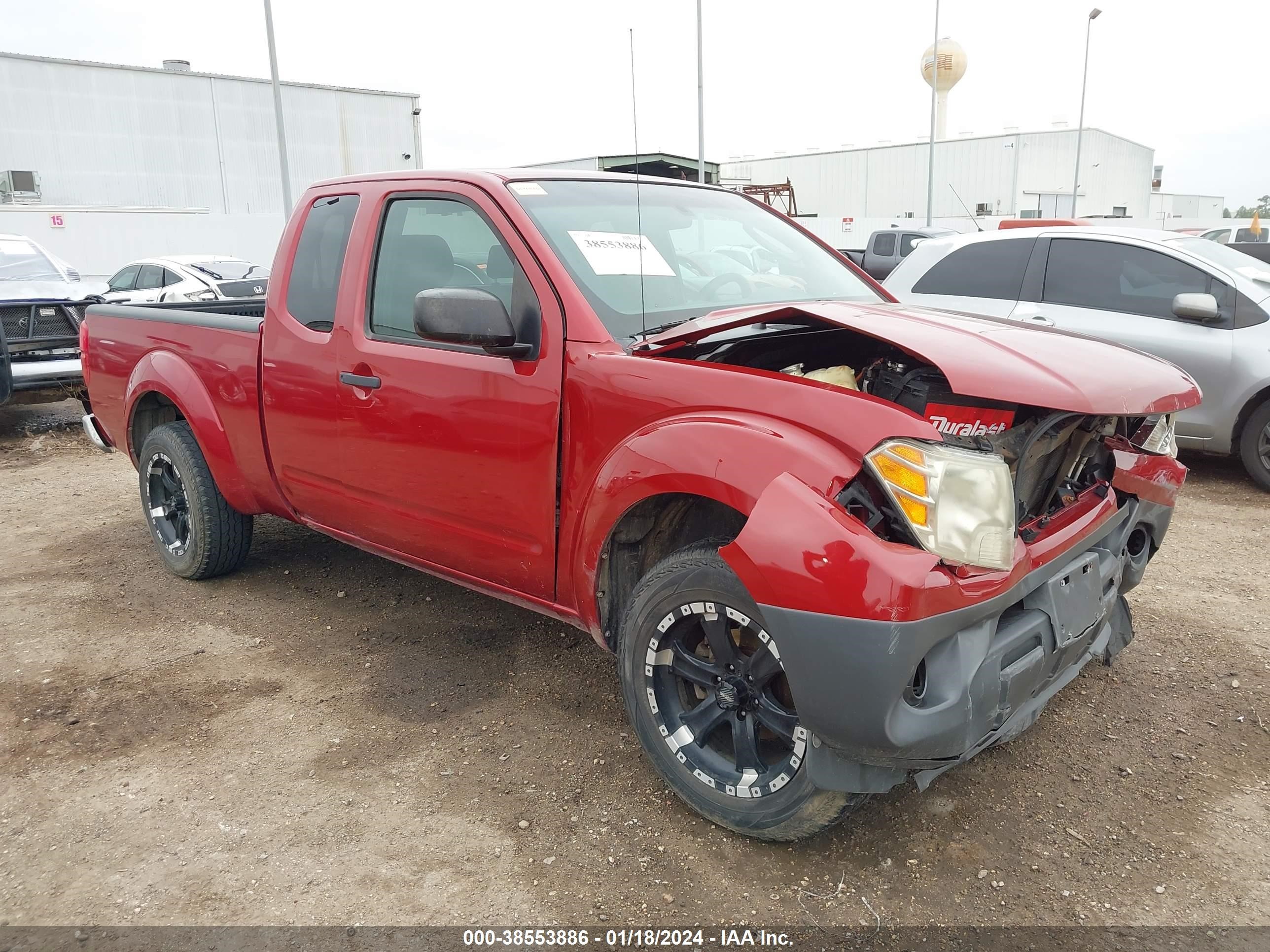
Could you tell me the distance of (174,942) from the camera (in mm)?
2309

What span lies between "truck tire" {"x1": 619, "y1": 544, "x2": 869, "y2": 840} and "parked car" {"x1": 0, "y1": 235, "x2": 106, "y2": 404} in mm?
7610

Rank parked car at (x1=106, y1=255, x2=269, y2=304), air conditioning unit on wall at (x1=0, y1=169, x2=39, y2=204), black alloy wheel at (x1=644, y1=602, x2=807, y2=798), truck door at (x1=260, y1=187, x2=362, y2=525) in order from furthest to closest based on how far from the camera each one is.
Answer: air conditioning unit on wall at (x1=0, y1=169, x2=39, y2=204) < parked car at (x1=106, y1=255, x2=269, y2=304) < truck door at (x1=260, y1=187, x2=362, y2=525) < black alloy wheel at (x1=644, y1=602, x2=807, y2=798)

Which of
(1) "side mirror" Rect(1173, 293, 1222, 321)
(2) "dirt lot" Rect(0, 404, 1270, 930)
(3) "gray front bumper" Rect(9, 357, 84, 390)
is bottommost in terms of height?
(2) "dirt lot" Rect(0, 404, 1270, 930)

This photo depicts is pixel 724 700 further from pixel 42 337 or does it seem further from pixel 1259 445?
pixel 42 337

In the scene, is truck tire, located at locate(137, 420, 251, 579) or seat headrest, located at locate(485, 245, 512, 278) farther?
truck tire, located at locate(137, 420, 251, 579)

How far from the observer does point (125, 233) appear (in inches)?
1015

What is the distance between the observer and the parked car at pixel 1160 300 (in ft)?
19.5

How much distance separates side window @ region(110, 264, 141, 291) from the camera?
15168 millimetres

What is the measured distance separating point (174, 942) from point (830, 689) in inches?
68.0

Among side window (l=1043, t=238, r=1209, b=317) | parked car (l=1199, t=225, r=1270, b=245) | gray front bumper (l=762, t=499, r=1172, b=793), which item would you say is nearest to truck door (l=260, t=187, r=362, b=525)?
gray front bumper (l=762, t=499, r=1172, b=793)

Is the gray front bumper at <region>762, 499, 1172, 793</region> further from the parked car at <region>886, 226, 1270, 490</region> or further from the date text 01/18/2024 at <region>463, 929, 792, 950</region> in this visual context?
the parked car at <region>886, 226, 1270, 490</region>

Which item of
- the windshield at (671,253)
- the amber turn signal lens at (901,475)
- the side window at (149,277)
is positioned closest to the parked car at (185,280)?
the side window at (149,277)

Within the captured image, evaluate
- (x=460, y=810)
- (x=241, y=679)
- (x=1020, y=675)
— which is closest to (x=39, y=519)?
(x=241, y=679)

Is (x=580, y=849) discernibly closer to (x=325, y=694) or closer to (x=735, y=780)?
(x=735, y=780)
